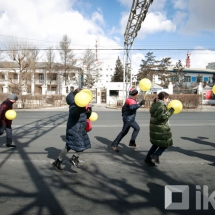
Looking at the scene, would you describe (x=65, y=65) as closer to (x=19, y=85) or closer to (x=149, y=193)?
(x=19, y=85)

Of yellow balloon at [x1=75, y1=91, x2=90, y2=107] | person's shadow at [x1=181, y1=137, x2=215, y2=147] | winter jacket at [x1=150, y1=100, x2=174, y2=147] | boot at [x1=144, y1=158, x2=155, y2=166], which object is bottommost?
person's shadow at [x1=181, y1=137, x2=215, y2=147]

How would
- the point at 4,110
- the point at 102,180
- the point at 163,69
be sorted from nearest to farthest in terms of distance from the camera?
the point at 102,180
the point at 4,110
the point at 163,69

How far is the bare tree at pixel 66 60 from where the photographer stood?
142 feet

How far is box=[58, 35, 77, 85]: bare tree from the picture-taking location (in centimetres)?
4319

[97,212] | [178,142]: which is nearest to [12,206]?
[97,212]

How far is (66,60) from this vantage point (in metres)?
44.4

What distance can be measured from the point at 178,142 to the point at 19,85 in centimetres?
2755

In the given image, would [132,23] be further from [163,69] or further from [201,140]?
[163,69]

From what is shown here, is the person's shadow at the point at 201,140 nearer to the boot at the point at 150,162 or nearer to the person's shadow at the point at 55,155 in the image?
the boot at the point at 150,162

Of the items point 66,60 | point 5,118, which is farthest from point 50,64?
point 5,118

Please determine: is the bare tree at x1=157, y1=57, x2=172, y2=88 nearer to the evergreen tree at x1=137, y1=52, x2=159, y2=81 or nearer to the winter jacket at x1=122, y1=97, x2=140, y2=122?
the evergreen tree at x1=137, y1=52, x2=159, y2=81

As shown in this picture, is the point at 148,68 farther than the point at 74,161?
Yes

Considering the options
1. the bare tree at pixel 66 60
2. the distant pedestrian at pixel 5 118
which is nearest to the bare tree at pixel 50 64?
the bare tree at pixel 66 60

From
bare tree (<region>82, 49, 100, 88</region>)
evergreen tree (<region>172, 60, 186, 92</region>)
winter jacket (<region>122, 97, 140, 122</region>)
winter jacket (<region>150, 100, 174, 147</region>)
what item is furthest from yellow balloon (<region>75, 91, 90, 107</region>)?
evergreen tree (<region>172, 60, 186, 92</region>)
